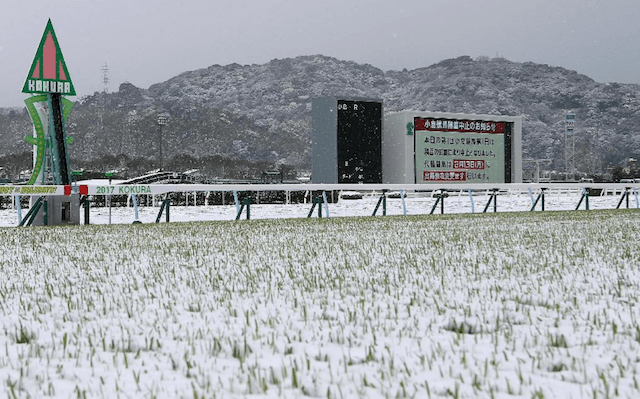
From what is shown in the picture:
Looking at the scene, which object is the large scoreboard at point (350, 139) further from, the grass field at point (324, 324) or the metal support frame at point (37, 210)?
the grass field at point (324, 324)

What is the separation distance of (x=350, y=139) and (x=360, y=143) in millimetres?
980

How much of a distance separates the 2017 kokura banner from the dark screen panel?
5.84m

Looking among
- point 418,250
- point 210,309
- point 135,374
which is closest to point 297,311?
point 210,309

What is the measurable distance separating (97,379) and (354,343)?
147 centimetres

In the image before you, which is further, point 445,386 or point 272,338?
point 272,338

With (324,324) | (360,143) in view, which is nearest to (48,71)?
(324,324)

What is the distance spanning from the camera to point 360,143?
5509cm

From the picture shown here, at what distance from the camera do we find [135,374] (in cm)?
323

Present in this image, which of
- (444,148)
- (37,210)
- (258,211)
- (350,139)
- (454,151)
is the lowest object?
(258,211)

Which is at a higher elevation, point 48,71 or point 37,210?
point 48,71

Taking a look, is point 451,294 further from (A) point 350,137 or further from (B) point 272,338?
(A) point 350,137

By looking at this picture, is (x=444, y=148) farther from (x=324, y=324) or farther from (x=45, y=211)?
(x=324, y=324)

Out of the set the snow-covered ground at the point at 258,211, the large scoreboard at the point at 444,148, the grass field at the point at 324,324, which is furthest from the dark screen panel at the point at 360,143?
the grass field at the point at 324,324

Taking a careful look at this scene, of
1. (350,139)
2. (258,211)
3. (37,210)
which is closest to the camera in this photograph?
(37,210)
